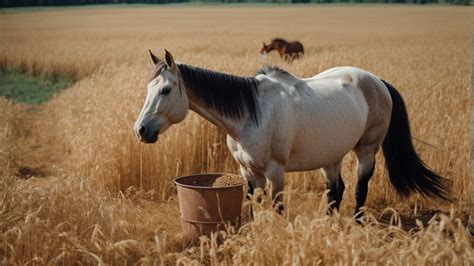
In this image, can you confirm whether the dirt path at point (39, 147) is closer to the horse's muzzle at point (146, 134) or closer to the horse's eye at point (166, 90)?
the horse's muzzle at point (146, 134)

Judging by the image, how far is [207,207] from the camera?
3891 millimetres

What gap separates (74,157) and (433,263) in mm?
5222

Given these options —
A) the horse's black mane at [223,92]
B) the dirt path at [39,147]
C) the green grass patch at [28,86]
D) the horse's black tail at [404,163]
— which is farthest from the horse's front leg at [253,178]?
the green grass patch at [28,86]

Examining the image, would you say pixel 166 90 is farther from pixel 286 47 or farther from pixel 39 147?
pixel 286 47

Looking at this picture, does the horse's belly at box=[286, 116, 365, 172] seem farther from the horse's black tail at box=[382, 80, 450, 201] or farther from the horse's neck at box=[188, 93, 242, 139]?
the horse's black tail at box=[382, 80, 450, 201]

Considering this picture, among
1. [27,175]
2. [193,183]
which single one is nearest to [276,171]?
[193,183]

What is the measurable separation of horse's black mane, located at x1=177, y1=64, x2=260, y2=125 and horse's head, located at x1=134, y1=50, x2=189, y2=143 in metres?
0.18

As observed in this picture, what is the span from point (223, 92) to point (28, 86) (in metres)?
14.4

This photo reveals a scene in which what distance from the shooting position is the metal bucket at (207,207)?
12.7ft

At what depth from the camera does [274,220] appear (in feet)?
8.79

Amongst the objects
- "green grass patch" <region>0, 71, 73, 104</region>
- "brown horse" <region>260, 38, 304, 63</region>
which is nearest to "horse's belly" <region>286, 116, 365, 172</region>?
"green grass patch" <region>0, 71, 73, 104</region>

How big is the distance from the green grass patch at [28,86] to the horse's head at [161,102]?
37.5ft

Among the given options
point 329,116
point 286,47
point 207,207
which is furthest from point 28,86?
point 329,116

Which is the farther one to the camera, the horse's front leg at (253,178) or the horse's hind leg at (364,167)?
the horse's hind leg at (364,167)
